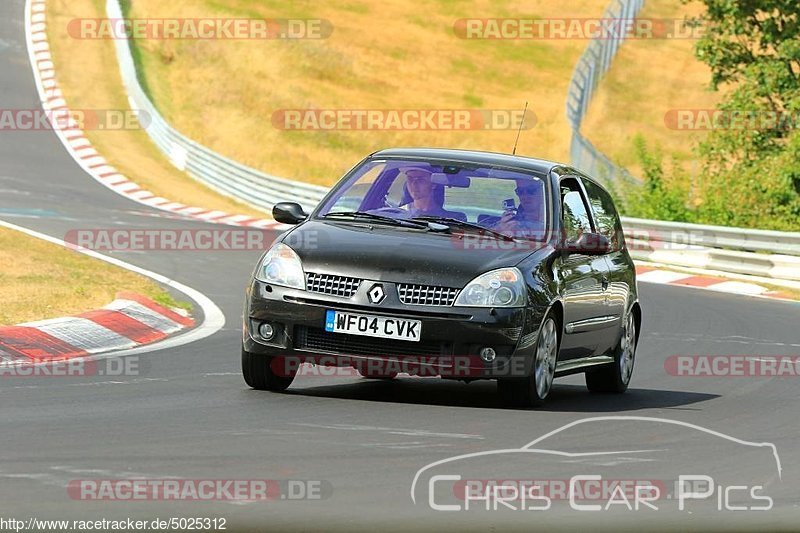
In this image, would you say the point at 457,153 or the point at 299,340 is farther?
the point at 457,153

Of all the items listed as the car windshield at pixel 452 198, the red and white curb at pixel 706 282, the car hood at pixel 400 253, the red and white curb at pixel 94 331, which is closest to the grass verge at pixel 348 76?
the red and white curb at pixel 706 282

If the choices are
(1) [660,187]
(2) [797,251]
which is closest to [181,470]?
(2) [797,251]

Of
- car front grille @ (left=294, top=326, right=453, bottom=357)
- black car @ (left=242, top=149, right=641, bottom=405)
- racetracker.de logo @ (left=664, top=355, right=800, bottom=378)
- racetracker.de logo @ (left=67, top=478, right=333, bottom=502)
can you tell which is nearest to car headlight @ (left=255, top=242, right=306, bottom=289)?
black car @ (left=242, top=149, right=641, bottom=405)

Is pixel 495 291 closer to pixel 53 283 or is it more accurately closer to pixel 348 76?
pixel 53 283

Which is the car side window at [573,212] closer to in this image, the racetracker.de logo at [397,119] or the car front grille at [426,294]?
the car front grille at [426,294]

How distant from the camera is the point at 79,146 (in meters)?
38.1

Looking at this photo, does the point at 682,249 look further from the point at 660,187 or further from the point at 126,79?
the point at 126,79

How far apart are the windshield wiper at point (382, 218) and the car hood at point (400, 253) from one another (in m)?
0.09

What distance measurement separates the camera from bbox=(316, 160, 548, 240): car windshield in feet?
35.0

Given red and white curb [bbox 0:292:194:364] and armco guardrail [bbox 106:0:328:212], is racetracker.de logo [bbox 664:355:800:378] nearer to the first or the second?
red and white curb [bbox 0:292:194:364]

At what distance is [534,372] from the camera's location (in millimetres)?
10039

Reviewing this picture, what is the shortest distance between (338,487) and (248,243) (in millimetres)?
16830

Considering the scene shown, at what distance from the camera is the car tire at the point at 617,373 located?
11.8m

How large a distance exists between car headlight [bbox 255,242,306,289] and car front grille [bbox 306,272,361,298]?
50 millimetres
